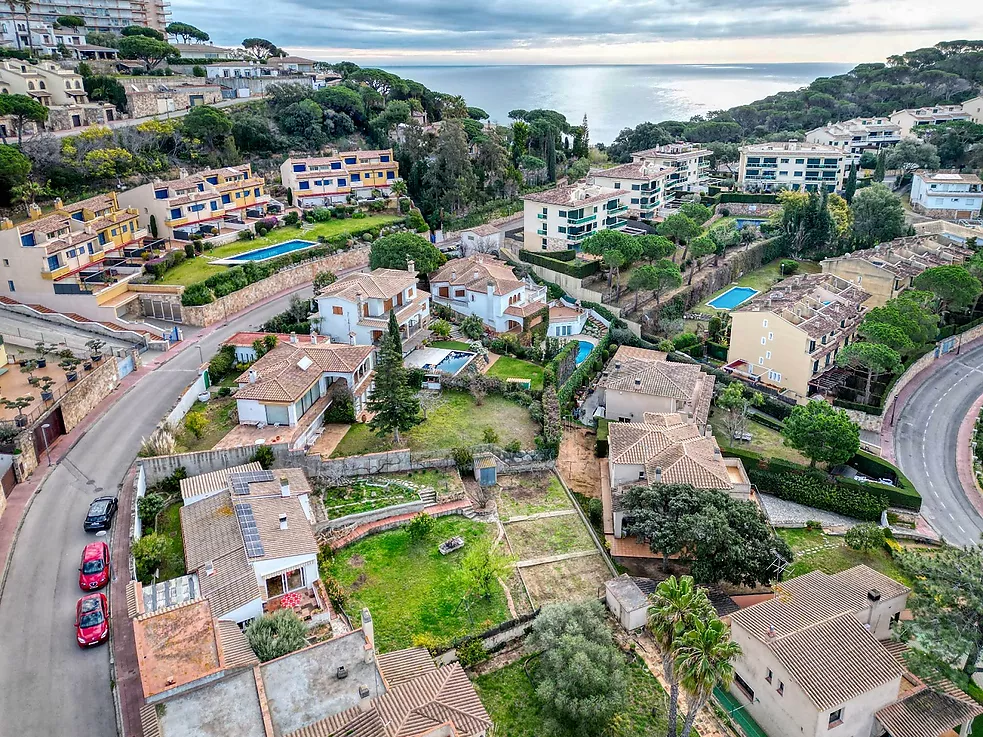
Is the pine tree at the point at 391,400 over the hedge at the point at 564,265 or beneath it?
over

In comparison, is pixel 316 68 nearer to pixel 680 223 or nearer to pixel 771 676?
pixel 680 223

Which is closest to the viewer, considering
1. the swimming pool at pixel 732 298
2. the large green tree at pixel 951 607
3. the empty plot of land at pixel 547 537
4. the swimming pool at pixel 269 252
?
the large green tree at pixel 951 607

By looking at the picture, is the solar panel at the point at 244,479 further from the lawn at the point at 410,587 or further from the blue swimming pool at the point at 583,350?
the blue swimming pool at the point at 583,350

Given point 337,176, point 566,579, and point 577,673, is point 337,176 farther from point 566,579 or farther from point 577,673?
point 577,673

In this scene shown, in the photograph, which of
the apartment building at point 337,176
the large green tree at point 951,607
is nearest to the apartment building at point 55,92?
the apartment building at point 337,176

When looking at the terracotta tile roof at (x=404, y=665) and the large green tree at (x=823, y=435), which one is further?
the large green tree at (x=823, y=435)

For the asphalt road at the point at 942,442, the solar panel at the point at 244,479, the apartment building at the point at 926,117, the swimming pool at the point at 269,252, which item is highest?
the apartment building at the point at 926,117
